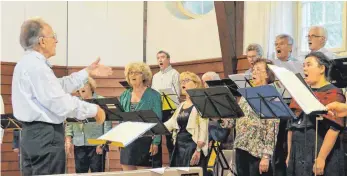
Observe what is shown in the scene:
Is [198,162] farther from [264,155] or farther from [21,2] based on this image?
[21,2]

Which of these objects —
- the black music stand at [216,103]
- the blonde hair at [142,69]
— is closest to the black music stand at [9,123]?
the blonde hair at [142,69]

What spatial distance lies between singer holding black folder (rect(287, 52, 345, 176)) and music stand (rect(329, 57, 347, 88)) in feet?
0.40

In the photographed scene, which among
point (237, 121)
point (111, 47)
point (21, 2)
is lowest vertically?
point (237, 121)

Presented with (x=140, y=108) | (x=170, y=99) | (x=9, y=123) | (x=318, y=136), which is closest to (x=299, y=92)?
(x=318, y=136)

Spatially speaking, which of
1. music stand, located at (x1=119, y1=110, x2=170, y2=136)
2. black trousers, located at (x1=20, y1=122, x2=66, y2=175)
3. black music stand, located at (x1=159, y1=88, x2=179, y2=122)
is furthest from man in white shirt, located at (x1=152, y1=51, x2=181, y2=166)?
black trousers, located at (x1=20, y1=122, x2=66, y2=175)

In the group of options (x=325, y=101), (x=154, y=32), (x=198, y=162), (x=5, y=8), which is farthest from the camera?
(x=154, y=32)

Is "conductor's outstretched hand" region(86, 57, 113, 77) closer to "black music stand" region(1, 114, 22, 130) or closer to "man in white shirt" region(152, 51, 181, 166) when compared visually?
"black music stand" region(1, 114, 22, 130)

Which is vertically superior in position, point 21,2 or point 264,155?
point 21,2

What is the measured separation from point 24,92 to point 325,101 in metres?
2.06

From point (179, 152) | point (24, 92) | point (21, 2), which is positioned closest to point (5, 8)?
point (21, 2)

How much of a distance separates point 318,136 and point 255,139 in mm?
712

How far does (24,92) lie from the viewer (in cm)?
357

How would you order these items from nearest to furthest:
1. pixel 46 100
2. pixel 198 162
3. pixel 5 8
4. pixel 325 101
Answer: pixel 46 100
pixel 325 101
pixel 198 162
pixel 5 8

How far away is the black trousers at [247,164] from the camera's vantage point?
4.85 meters
